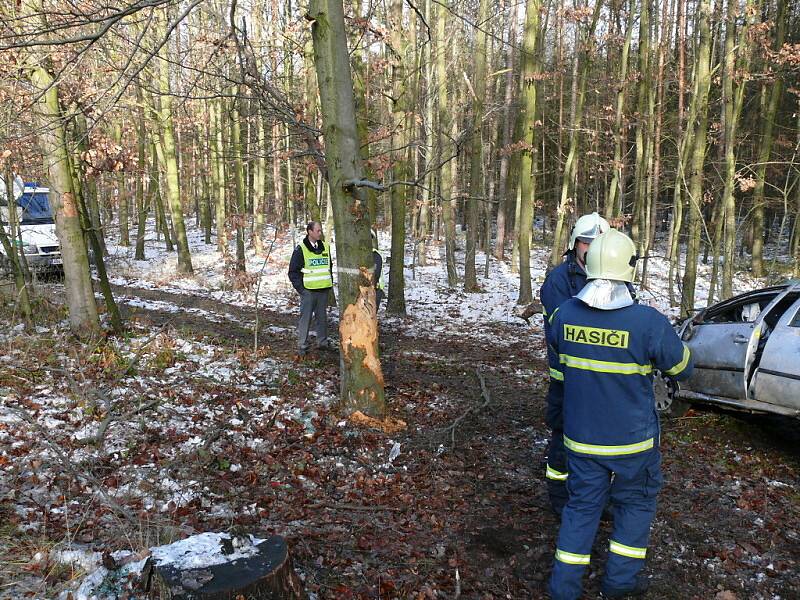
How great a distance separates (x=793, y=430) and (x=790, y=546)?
109 inches

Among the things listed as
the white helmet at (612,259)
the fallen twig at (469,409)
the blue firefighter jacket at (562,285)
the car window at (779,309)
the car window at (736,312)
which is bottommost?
the fallen twig at (469,409)

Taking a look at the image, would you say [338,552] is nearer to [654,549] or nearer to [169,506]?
[169,506]

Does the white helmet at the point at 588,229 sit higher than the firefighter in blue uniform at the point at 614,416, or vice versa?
the white helmet at the point at 588,229

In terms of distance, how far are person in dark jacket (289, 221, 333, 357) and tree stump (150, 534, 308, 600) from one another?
599 centimetres

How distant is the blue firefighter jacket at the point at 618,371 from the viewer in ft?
A: 10.9

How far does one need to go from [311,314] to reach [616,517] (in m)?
6.55

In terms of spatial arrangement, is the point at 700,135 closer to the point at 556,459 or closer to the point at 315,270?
the point at 315,270

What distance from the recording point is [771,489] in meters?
5.13

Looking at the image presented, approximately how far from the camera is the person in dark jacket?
9.13 metres

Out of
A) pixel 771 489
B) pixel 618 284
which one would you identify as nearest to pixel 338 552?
pixel 618 284

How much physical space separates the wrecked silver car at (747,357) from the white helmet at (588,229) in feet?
6.01

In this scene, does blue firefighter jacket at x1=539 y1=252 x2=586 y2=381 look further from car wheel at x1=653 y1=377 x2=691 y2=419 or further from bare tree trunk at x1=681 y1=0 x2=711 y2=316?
bare tree trunk at x1=681 y1=0 x2=711 y2=316

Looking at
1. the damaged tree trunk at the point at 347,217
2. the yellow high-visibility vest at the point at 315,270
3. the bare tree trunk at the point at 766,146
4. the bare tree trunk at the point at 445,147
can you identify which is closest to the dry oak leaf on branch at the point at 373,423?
the damaged tree trunk at the point at 347,217

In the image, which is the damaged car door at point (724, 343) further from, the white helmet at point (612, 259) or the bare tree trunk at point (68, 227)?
the bare tree trunk at point (68, 227)
